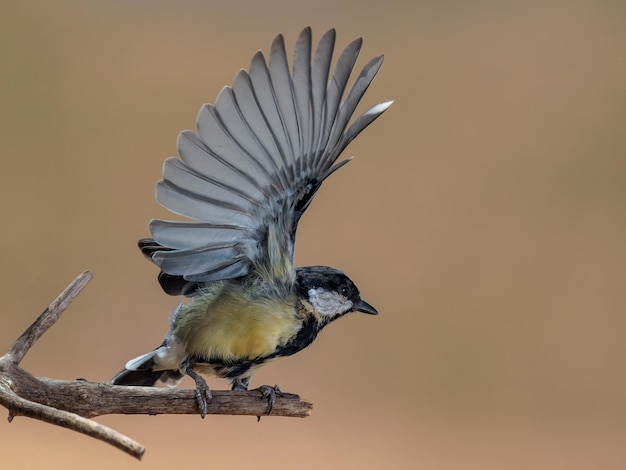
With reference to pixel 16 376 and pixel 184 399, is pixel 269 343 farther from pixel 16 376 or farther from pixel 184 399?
pixel 16 376

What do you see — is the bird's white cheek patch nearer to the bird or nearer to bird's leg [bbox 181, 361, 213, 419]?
the bird

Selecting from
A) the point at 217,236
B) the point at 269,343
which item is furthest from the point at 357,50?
the point at 269,343

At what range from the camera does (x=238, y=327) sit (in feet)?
3.82

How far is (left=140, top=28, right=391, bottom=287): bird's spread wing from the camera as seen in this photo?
1.06m

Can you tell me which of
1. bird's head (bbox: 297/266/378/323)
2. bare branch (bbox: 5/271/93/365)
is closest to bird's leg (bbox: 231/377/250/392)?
bird's head (bbox: 297/266/378/323)

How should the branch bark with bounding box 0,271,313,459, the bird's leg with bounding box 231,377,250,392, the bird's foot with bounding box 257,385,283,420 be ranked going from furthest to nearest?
the bird's leg with bounding box 231,377,250,392 → the bird's foot with bounding box 257,385,283,420 → the branch bark with bounding box 0,271,313,459

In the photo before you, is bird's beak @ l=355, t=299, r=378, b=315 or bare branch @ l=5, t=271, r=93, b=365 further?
bird's beak @ l=355, t=299, r=378, b=315

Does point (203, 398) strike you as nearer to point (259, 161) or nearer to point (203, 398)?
point (203, 398)

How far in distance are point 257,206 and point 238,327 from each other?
186 millimetres

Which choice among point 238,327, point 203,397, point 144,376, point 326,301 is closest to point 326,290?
point 326,301

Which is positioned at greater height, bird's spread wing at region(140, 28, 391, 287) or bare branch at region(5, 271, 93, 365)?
bird's spread wing at region(140, 28, 391, 287)

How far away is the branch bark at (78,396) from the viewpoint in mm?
977

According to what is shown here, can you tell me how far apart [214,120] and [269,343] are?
13.3 inches

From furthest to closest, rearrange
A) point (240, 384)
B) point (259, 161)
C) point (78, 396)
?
point (240, 384) < point (259, 161) < point (78, 396)
